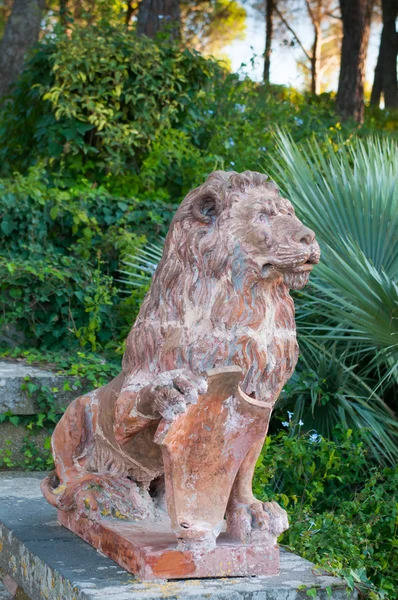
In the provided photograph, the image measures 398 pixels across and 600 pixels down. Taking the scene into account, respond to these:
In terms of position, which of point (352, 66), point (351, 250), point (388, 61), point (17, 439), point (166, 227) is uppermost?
point (388, 61)

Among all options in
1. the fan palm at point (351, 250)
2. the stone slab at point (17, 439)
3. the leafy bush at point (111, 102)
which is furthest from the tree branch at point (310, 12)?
the stone slab at point (17, 439)

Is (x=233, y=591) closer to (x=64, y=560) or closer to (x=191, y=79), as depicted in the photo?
(x=64, y=560)

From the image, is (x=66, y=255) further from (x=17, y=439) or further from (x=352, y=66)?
(x=352, y=66)

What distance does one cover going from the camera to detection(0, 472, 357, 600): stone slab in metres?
2.42

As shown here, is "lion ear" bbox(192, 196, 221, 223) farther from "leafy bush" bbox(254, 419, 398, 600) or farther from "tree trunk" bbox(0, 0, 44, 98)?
"tree trunk" bbox(0, 0, 44, 98)

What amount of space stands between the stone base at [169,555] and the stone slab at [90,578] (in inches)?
0.9

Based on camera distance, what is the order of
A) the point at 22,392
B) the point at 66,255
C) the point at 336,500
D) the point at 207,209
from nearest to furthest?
the point at 207,209
the point at 336,500
the point at 22,392
the point at 66,255

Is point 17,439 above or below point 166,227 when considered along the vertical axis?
below

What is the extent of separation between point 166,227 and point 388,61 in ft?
31.2

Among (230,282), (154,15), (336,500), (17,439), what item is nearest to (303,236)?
(230,282)

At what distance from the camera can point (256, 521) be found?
2.60 meters

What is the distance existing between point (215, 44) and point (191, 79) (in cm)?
1390

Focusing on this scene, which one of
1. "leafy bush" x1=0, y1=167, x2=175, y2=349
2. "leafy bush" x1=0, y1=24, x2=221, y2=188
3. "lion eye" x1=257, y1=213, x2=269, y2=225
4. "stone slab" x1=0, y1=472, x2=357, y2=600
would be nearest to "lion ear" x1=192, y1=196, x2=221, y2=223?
"lion eye" x1=257, y1=213, x2=269, y2=225

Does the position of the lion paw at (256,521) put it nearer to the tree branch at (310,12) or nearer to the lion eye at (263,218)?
the lion eye at (263,218)
